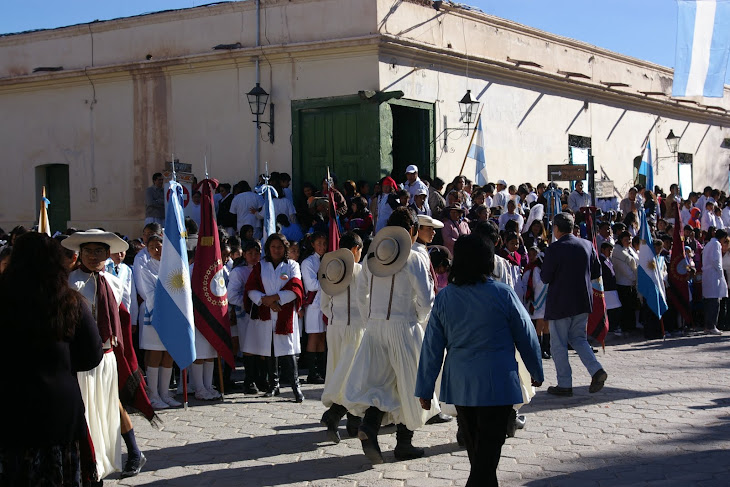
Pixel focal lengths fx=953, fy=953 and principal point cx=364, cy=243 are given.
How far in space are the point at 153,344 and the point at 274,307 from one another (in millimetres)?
1300

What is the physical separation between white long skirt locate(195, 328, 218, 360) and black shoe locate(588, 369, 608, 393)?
12.9 feet

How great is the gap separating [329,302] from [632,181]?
19450 mm

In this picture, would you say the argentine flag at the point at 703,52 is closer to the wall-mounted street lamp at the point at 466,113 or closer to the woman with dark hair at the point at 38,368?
the wall-mounted street lamp at the point at 466,113

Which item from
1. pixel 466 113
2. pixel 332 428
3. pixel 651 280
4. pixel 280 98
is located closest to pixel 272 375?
pixel 332 428

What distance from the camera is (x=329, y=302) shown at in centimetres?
852

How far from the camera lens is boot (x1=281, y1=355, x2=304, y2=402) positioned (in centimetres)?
991

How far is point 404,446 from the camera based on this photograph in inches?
286

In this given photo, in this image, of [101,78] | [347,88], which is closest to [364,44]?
[347,88]

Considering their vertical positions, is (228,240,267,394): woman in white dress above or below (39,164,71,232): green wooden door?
below

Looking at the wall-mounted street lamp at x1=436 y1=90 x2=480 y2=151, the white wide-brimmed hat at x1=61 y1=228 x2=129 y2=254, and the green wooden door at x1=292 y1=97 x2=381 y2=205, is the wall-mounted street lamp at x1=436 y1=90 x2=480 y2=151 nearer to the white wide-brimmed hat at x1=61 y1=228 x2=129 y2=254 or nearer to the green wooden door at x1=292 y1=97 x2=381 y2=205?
the green wooden door at x1=292 y1=97 x2=381 y2=205

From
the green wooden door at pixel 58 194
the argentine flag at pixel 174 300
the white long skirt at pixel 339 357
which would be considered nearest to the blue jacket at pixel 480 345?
the white long skirt at pixel 339 357

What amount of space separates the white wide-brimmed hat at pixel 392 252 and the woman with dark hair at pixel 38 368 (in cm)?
294

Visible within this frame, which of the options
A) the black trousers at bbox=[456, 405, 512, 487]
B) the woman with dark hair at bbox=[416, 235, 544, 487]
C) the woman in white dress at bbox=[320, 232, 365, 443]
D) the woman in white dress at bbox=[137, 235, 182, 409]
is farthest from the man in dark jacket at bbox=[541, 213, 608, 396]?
the black trousers at bbox=[456, 405, 512, 487]

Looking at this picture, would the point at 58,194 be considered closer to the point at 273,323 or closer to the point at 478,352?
the point at 273,323
